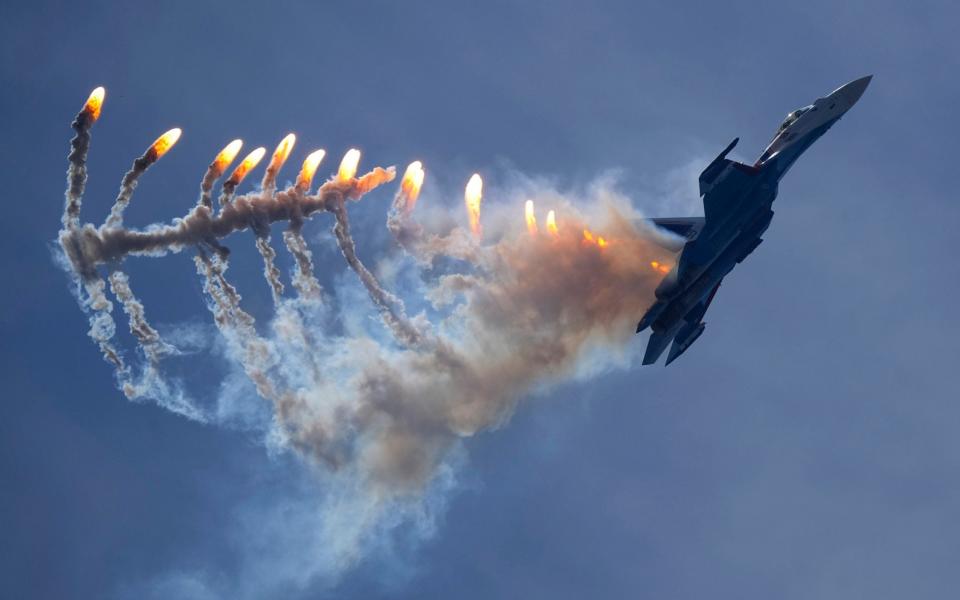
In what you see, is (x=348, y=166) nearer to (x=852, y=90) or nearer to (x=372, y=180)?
(x=372, y=180)

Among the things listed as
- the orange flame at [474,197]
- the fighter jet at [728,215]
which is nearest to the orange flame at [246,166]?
the orange flame at [474,197]

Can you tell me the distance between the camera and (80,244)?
6481 cm

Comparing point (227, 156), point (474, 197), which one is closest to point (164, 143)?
point (227, 156)

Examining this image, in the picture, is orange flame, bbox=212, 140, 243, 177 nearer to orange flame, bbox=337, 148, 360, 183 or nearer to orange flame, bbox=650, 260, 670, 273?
orange flame, bbox=337, 148, 360, 183

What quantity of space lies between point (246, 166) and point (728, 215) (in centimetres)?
2458

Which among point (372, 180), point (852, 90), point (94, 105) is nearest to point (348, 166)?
point (372, 180)

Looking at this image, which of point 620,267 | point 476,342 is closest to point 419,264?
point 476,342

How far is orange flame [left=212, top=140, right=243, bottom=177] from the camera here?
65.6m

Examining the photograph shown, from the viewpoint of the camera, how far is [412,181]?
228 ft

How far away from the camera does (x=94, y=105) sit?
64.3 meters

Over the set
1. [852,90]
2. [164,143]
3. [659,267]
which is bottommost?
[164,143]

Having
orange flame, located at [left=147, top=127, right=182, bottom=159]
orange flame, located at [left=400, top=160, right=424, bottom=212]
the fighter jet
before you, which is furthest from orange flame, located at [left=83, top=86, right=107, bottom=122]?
the fighter jet

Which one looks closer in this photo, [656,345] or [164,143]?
[164,143]

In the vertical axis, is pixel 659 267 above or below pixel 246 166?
above
